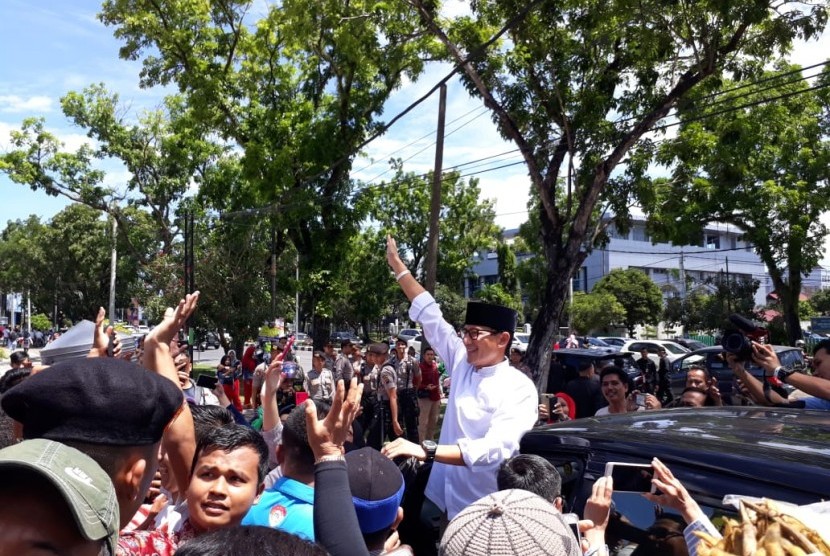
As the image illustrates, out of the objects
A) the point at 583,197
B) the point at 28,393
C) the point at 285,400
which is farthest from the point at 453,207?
the point at 28,393

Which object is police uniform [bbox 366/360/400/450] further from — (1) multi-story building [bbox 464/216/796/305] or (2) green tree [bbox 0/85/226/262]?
(1) multi-story building [bbox 464/216/796/305]

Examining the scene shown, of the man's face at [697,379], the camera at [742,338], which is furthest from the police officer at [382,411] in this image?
the camera at [742,338]

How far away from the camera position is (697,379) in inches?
231

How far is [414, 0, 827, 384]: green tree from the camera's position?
1141 centimetres

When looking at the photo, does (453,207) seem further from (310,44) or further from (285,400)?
(285,400)

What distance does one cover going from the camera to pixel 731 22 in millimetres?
10602

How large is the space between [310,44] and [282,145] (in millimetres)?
2734

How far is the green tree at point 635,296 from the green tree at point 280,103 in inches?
1147

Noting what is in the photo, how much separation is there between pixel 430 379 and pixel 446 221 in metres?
24.7

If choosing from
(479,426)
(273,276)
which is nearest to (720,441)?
(479,426)

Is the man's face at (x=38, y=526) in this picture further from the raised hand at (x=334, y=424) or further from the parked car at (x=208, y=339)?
the parked car at (x=208, y=339)

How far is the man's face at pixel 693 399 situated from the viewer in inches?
218

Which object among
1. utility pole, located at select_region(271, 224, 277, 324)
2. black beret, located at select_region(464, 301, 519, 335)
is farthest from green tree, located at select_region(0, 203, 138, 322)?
black beret, located at select_region(464, 301, 519, 335)

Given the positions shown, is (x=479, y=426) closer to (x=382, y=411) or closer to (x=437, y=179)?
(x=382, y=411)
